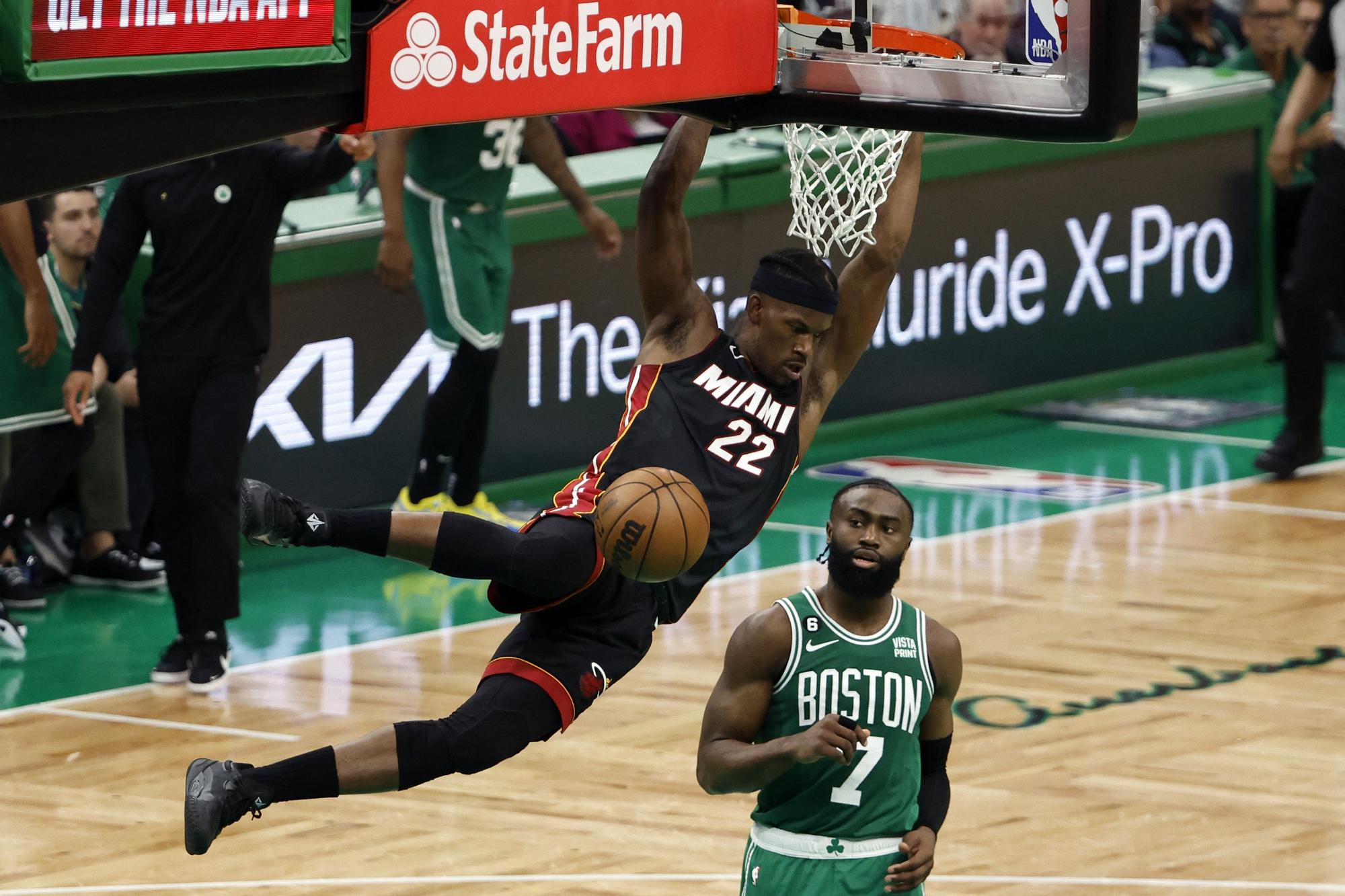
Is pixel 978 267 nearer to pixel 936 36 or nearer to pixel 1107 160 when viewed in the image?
pixel 1107 160

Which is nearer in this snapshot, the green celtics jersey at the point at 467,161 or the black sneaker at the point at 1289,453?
the green celtics jersey at the point at 467,161

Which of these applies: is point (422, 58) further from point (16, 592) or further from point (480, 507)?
point (480, 507)

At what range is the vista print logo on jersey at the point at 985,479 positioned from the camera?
543 inches

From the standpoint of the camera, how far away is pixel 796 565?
1238 cm

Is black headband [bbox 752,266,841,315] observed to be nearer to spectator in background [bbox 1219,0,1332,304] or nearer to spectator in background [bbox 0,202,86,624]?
spectator in background [bbox 0,202,86,624]

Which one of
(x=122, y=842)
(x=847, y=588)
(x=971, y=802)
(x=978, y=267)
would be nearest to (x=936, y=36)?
(x=847, y=588)

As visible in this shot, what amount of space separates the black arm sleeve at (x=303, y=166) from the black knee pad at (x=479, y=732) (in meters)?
3.69

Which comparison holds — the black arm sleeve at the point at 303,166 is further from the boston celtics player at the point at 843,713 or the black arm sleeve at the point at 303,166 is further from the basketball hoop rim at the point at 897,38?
the boston celtics player at the point at 843,713

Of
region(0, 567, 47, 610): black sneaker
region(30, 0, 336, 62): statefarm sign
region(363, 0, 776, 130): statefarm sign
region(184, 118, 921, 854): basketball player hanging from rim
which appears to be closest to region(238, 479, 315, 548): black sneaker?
region(184, 118, 921, 854): basketball player hanging from rim

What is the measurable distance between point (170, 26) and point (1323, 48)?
29.8ft

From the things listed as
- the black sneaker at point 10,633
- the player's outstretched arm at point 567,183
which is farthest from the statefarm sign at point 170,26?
the player's outstretched arm at point 567,183

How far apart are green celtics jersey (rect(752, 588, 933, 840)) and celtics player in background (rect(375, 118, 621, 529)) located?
5651mm

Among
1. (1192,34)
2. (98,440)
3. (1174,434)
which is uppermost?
(1192,34)

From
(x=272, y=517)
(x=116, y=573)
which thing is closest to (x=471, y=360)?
(x=116, y=573)
